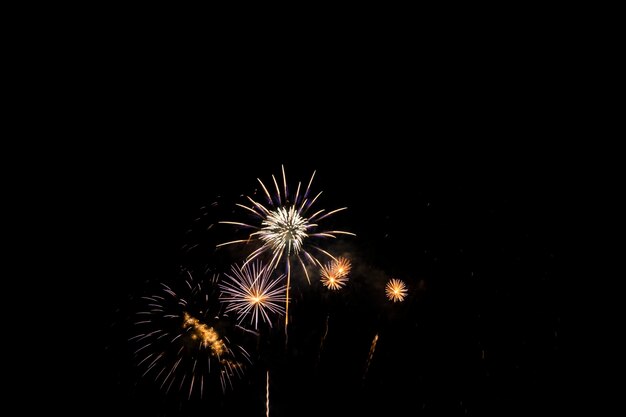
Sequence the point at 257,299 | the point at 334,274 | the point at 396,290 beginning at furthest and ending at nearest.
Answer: the point at 396,290 → the point at 334,274 → the point at 257,299

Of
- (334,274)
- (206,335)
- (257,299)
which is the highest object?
(334,274)

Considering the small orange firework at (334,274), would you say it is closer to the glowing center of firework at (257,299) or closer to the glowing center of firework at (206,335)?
the glowing center of firework at (257,299)

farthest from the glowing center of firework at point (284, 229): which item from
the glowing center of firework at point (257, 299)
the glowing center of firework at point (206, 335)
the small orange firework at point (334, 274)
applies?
the glowing center of firework at point (206, 335)

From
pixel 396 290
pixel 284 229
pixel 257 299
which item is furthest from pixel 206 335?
pixel 396 290

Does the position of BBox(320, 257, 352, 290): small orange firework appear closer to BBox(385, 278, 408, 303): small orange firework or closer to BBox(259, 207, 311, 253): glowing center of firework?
BBox(259, 207, 311, 253): glowing center of firework

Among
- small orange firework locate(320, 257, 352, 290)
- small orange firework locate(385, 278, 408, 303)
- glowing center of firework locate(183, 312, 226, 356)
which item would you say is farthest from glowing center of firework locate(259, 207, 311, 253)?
small orange firework locate(385, 278, 408, 303)

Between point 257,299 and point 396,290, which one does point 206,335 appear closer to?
point 257,299
